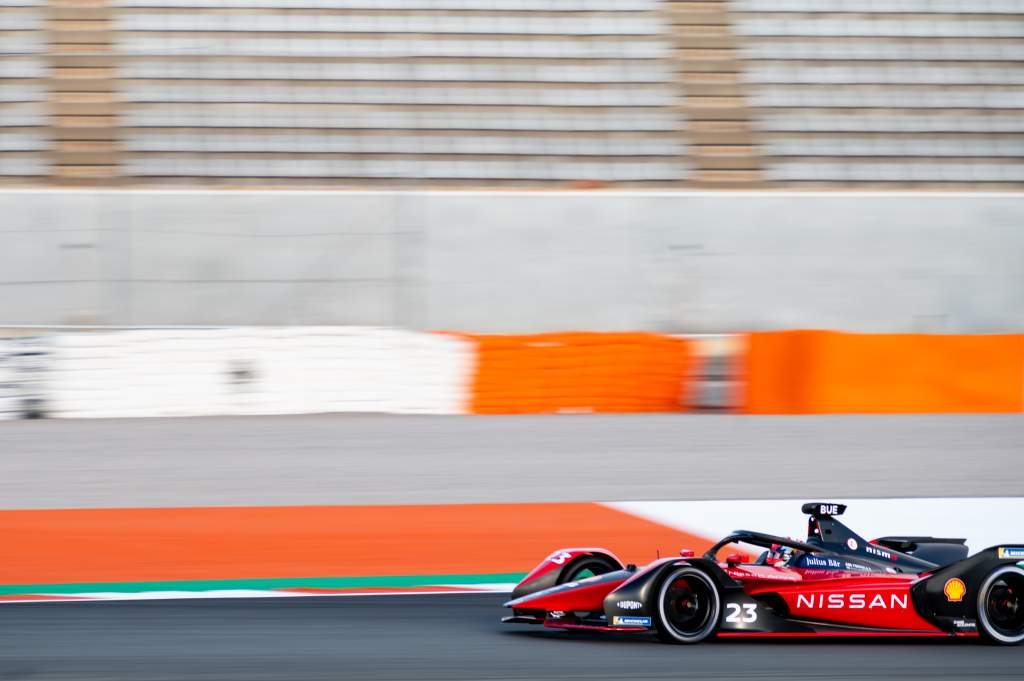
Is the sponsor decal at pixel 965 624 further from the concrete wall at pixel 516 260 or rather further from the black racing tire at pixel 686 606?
the concrete wall at pixel 516 260

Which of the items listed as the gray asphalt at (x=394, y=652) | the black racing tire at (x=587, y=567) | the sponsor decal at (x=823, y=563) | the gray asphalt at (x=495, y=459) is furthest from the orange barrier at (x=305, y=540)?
the sponsor decal at (x=823, y=563)

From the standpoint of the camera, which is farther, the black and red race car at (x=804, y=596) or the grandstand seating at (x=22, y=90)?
the grandstand seating at (x=22, y=90)

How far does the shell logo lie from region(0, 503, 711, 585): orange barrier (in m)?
3.03

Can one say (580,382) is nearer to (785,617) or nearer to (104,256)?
(104,256)

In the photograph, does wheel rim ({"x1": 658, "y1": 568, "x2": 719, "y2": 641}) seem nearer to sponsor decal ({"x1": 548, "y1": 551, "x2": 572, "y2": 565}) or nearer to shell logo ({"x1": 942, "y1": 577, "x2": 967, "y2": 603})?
sponsor decal ({"x1": 548, "y1": 551, "x2": 572, "y2": 565})

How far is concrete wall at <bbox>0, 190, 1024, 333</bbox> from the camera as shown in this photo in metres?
15.0

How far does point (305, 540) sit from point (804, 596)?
3937 millimetres

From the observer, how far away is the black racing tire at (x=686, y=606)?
4965 mm

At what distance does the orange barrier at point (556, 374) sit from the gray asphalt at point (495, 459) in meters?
0.50

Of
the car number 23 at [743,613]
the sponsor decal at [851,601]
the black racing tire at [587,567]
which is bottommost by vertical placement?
the car number 23 at [743,613]

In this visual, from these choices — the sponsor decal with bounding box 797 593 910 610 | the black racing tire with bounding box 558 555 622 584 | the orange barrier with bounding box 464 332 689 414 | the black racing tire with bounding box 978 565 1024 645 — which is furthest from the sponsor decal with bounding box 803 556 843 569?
the orange barrier with bounding box 464 332 689 414

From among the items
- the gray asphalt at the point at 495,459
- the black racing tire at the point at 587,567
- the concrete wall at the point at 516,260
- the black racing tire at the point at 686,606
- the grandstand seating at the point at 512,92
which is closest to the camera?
the black racing tire at the point at 686,606

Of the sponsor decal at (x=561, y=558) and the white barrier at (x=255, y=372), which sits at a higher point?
the white barrier at (x=255, y=372)

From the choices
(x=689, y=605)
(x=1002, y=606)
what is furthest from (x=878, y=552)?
(x=689, y=605)
